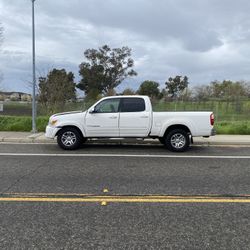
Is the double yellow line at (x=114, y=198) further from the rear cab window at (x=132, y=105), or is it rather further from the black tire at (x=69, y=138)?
the rear cab window at (x=132, y=105)

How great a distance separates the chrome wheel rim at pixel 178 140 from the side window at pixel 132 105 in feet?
4.55

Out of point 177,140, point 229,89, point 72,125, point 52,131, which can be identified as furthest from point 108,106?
point 229,89

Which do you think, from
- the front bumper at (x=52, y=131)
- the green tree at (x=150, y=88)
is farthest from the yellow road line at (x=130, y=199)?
the green tree at (x=150, y=88)

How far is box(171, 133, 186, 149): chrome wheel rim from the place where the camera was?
11547 millimetres

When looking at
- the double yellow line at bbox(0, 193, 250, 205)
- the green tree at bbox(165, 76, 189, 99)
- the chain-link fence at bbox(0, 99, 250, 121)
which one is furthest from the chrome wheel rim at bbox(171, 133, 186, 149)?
the green tree at bbox(165, 76, 189, 99)

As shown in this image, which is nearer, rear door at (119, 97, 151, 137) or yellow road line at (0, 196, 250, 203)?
yellow road line at (0, 196, 250, 203)

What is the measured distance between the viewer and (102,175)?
7.88 meters

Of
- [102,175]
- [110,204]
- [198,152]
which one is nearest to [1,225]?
[110,204]

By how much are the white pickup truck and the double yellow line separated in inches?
212

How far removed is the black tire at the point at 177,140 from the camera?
A: 11.5 metres

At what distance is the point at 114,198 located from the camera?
6.09 meters

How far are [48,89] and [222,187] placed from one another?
24.1 meters

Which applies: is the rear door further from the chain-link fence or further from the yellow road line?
the chain-link fence

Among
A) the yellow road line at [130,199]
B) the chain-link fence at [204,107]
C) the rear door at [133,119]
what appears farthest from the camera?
the chain-link fence at [204,107]
